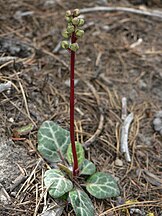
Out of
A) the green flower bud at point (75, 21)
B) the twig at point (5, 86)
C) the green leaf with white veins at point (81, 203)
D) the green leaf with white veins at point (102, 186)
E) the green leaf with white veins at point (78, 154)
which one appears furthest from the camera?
the twig at point (5, 86)

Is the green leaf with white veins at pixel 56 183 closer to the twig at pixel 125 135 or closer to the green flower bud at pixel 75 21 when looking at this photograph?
the twig at pixel 125 135

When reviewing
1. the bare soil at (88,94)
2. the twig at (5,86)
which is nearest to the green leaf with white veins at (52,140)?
the bare soil at (88,94)

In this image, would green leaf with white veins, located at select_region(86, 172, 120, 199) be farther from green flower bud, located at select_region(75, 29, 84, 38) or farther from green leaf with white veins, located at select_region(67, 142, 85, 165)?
green flower bud, located at select_region(75, 29, 84, 38)

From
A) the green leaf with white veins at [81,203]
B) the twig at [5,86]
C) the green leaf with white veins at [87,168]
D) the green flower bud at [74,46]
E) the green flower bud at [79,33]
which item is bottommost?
the green leaf with white veins at [81,203]

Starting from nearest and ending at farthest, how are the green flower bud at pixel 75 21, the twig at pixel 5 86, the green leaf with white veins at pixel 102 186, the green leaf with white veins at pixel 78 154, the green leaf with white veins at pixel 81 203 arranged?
the green flower bud at pixel 75 21
the green leaf with white veins at pixel 81 203
the green leaf with white veins at pixel 102 186
the green leaf with white veins at pixel 78 154
the twig at pixel 5 86

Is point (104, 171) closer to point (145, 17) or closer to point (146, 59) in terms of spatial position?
point (146, 59)

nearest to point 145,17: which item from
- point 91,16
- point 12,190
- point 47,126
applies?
point 91,16

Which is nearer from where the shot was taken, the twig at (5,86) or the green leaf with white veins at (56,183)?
the green leaf with white veins at (56,183)

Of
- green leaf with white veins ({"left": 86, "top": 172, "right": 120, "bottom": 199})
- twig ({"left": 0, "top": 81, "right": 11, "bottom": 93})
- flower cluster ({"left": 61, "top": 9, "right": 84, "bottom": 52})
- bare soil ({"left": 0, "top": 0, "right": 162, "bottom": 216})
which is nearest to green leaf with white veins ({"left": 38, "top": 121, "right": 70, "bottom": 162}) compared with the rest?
bare soil ({"left": 0, "top": 0, "right": 162, "bottom": 216})
